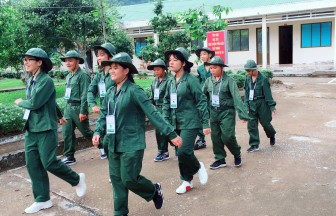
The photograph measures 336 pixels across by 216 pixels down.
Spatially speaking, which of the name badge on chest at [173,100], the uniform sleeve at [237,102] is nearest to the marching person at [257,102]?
the uniform sleeve at [237,102]

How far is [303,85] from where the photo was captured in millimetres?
15508

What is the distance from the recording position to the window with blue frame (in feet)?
66.8

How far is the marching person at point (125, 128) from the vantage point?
384 centimetres

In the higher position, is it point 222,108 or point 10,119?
point 222,108

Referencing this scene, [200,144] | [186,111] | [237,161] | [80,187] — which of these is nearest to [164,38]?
[200,144]

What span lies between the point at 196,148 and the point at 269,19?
15.4 metres

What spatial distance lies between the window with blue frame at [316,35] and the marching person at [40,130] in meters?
18.8

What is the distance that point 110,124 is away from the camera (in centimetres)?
388

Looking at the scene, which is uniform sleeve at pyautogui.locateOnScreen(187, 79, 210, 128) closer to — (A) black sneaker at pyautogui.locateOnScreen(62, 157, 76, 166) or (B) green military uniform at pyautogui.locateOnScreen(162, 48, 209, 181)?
(B) green military uniform at pyautogui.locateOnScreen(162, 48, 209, 181)

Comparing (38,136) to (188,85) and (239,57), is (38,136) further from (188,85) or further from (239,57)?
(239,57)

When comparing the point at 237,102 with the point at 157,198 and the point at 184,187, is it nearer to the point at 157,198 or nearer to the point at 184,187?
the point at 184,187

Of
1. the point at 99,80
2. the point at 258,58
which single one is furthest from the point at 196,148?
the point at 258,58

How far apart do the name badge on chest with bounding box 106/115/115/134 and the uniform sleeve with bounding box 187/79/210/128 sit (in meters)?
1.34

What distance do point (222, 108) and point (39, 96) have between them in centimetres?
250
